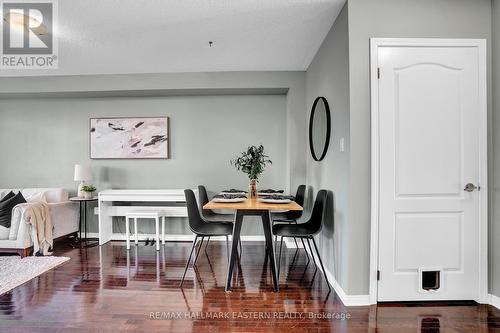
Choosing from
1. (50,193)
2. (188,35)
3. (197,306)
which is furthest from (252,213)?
(50,193)

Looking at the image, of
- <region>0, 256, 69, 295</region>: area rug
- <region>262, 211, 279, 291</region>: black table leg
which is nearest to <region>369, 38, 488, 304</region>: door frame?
<region>262, 211, 279, 291</region>: black table leg

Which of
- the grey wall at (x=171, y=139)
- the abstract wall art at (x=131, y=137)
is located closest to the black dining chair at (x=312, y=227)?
the grey wall at (x=171, y=139)

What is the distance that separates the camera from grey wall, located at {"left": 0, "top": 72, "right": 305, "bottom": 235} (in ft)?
14.3

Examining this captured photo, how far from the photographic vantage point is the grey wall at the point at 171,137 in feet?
14.3

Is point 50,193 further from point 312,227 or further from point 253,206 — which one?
point 312,227

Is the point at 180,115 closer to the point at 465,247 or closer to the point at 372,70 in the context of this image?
the point at 372,70

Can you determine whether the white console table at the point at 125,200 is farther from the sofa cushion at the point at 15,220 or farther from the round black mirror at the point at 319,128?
the round black mirror at the point at 319,128

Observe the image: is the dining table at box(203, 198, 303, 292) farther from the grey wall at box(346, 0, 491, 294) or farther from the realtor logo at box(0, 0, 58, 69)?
the realtor logo at box(0, 0, 58, 69)

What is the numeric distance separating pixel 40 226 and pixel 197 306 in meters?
2.61

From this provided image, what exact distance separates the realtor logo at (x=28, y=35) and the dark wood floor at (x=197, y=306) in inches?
99.2

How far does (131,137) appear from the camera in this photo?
4.39 metres

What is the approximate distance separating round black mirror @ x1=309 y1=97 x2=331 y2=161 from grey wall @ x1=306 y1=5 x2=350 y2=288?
87mm

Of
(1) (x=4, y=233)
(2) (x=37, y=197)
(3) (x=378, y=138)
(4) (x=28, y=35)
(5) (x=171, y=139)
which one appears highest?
(4) (x=28, y=35)

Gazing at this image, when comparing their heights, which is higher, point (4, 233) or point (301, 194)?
point (301, 194)
